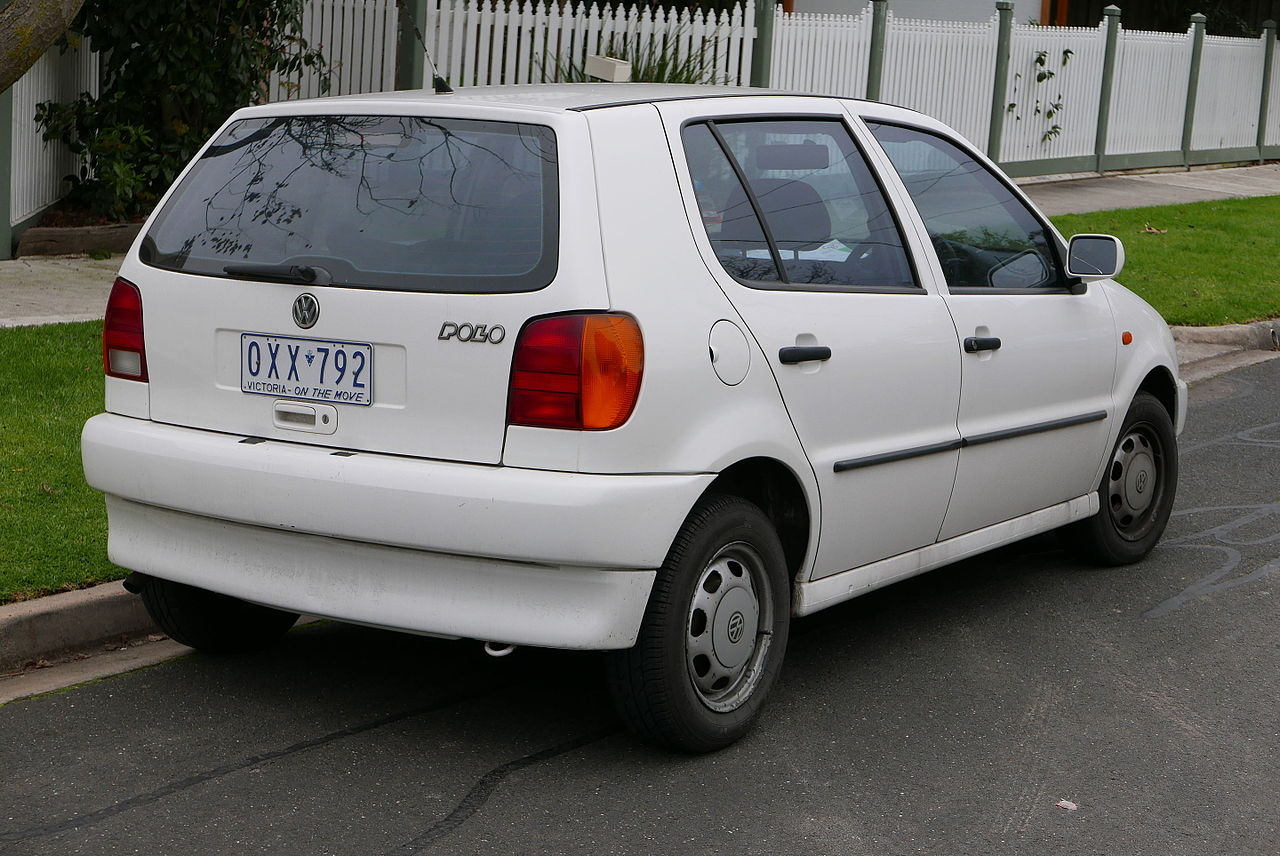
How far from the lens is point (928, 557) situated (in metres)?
5.01

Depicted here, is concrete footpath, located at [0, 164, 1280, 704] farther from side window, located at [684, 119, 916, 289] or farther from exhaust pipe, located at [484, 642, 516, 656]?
side window, located at [684, 119, 916, 289]

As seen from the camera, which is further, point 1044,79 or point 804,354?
point 1044,79

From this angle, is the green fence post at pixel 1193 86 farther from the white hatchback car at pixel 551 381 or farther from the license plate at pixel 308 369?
the license plate at pixel 308 369

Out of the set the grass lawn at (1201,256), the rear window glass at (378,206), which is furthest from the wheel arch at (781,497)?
the grass lawn at (1201,256)

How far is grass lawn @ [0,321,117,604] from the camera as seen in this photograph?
17.1 feet

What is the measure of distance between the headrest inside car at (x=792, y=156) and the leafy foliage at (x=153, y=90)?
8456 mm

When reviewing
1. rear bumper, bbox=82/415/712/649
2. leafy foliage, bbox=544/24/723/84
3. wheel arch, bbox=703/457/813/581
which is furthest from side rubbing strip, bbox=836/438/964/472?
leafy foliage, bbox=544/24/723/84

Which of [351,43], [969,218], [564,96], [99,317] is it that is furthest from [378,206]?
[351,43]

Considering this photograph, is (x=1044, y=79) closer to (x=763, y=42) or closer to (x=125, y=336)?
(x=763, y=42)

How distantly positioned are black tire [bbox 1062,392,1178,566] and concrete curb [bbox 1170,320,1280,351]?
5143mm

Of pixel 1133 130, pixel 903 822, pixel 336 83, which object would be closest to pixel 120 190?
pixel 336 83

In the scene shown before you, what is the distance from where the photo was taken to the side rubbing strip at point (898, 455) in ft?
14.8

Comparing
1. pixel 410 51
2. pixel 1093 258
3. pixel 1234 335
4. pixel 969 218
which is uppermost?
pixel 410 51

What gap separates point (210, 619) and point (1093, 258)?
124 inches
